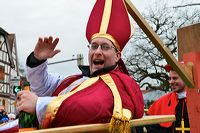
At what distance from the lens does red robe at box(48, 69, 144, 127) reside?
1.94m

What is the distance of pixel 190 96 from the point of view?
9.10ft

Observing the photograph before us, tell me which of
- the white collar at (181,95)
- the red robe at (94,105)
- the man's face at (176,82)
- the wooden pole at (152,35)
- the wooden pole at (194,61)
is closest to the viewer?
the red robe at (94,105)

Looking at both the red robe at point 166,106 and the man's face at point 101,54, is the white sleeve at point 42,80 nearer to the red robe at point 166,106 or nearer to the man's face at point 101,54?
the man's face at point 101,54

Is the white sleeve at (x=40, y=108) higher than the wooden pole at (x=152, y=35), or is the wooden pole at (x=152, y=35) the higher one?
the wooden pole at (x=152, y=35)

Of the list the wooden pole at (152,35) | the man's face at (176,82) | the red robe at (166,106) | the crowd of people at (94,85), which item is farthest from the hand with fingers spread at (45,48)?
the red robe at (166,106)

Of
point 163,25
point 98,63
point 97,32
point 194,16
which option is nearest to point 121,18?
point 97,32

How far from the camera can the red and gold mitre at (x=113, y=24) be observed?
8.40ft

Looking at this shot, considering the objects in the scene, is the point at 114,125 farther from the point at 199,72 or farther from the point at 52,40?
the point at 199,72

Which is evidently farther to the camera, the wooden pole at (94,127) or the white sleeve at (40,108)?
the white sleeve at (40,108)

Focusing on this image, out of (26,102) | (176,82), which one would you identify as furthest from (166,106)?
(26,102)

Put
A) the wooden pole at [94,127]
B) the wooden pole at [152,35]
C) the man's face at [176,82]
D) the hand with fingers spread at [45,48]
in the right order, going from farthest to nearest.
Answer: the man's face at [176,82] < the wooden pole at [152,35] < the hand with fingers spread at [45,48] < the wooden pole at [94,127]

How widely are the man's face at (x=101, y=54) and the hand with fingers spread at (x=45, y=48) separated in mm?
231

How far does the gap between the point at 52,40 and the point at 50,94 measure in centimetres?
43

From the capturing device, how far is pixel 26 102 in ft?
6.52
